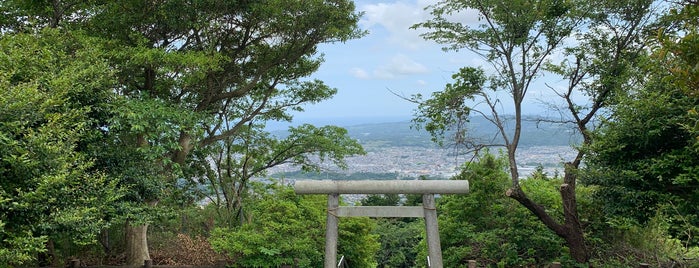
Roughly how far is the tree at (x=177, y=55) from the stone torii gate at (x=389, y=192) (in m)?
2.74

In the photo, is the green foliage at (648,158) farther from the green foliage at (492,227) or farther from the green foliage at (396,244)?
the green foliage at (396,244)

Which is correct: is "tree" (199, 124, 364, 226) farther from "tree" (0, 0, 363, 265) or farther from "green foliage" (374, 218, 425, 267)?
"green foliage" (374, 218, 425, 267)

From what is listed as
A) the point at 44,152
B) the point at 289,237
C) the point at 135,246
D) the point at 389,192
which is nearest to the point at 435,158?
the point at 289,237

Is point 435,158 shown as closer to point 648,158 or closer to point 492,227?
point 492,227

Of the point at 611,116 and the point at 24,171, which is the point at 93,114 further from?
the point at 611,116

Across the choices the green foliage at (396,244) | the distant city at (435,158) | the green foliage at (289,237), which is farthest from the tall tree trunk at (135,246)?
the green foliage at (396,244)

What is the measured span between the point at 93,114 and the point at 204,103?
2792mm

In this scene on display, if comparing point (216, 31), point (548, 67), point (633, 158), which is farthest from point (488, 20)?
point (216, 31)

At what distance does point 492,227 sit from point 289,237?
3.69 meters

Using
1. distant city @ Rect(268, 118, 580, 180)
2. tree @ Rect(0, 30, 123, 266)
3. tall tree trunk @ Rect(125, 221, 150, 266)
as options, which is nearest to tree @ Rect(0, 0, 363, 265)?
tall tree trunk @ Rect(125, 221, 150, 266)

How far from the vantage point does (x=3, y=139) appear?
3.62 meters

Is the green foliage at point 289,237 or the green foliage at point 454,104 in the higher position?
the green foliage at point 454,104

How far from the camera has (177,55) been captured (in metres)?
5.90

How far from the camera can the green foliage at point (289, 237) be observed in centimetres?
575
